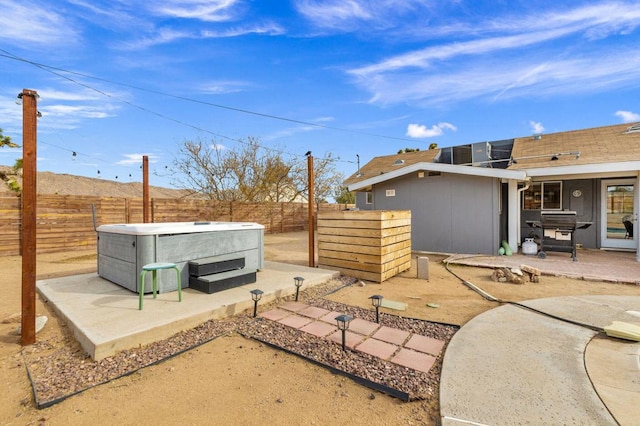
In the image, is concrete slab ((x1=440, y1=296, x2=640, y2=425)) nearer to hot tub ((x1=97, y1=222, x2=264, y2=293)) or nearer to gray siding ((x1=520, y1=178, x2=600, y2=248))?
hot tub ((x1=97, y1=222, x2=264, y2=293))

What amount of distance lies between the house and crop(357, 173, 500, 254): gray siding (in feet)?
0.07

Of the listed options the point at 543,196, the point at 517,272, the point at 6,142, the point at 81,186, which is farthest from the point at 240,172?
the point at 81,186

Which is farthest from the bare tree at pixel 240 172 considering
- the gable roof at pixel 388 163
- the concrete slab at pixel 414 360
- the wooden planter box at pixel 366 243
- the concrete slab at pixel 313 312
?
the concrete slab at pixel 414 360

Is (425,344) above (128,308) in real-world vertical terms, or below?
below

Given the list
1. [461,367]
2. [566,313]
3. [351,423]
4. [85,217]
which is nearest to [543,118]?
[566,313]

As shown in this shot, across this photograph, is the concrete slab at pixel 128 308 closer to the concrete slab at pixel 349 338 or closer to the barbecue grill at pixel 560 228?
the concrete slab at pixel 349 338

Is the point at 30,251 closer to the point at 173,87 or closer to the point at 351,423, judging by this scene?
the point at 351,423

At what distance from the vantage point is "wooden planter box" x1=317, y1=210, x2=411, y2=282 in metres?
5.25

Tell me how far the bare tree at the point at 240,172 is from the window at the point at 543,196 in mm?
11335

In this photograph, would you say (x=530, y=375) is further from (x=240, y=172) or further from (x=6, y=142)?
(x=240, y=172)

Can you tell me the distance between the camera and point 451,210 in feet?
26.1

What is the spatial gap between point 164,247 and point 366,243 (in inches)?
132

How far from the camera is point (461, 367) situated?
2.31 metres

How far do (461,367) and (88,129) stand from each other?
17.0 meters
